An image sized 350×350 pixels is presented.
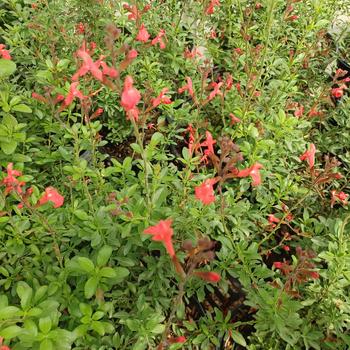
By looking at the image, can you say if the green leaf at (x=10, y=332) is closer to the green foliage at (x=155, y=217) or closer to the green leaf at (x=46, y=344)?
the green foliage at (x=155, y=217)

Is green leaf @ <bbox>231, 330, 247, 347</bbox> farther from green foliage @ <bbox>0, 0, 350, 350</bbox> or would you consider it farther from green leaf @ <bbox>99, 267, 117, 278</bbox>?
green leaf @ <bbox>99, 267, 117, 278</bbox>

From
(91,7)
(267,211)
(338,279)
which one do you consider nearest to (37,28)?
(91,7)

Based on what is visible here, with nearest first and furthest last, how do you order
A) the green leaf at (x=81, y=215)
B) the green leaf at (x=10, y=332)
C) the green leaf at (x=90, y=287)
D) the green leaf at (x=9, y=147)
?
the green leaf at (x=10, y=332) → the green leaf at (x=90, y=287) → the green leaf at (x=81, y=215) → the green leaf at (x=9, y=147)

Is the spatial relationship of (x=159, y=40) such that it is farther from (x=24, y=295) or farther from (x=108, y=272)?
(x=24, y=295)

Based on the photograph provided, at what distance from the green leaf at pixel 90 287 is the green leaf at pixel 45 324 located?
0.15 meters

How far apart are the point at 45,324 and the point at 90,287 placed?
0.19 meters

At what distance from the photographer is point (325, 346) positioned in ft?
5.52

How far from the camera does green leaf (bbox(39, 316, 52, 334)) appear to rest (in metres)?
1.18

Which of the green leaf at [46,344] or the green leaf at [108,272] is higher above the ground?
the green leaf at [108,272]

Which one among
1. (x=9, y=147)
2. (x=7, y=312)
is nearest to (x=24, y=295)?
(x=7, y=312)

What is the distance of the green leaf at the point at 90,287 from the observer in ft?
4.26

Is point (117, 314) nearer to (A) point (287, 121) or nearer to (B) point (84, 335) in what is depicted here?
(B) point (84, 335)

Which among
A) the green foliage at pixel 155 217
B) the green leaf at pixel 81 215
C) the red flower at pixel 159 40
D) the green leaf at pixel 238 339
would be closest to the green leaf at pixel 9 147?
the green foliage at pixel 155 217

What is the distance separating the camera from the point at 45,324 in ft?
3.87
